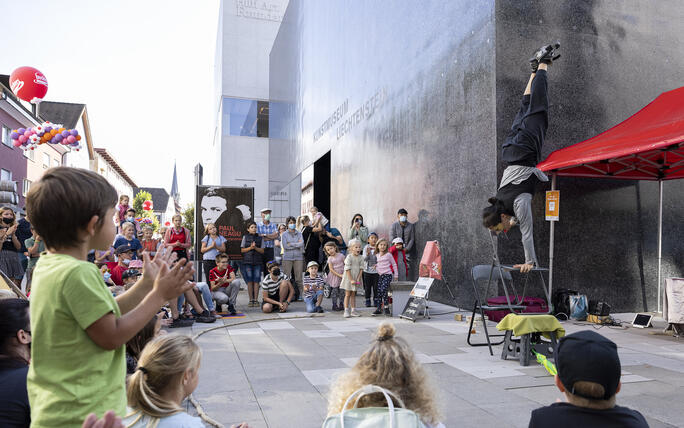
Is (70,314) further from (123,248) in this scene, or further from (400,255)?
(400,255)

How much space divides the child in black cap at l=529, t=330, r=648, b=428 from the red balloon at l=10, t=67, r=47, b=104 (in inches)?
513

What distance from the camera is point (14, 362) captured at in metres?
2.22

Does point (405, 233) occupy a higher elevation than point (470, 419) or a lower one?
higher

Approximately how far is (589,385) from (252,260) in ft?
32.8

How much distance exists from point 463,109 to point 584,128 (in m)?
2.32

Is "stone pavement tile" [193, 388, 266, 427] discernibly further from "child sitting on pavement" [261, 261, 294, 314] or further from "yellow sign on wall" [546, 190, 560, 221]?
"yellow sign on wall" [546, 190, 560, 221]

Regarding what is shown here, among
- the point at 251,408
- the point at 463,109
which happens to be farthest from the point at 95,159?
the point at 251,408

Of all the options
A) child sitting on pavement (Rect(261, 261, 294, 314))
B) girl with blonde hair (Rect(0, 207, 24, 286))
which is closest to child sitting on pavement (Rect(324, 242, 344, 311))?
child sitting on pavement (Rect(261, 261, 294, 314))

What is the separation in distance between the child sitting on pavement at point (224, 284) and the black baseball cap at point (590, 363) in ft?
27.6

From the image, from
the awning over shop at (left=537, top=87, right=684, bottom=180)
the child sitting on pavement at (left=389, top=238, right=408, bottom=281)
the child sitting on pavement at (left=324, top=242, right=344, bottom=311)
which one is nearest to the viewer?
the awning over shop at (left=537, top=87, right=684, bottom=180)

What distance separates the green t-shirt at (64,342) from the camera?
1.54 m

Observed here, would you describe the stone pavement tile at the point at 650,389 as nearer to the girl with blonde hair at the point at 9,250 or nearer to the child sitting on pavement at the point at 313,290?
the child sitting on pavement at the point at 313,290

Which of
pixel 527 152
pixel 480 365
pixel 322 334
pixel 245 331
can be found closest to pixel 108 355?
pixel 480 365

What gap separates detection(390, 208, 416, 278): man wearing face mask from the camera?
1213cm
